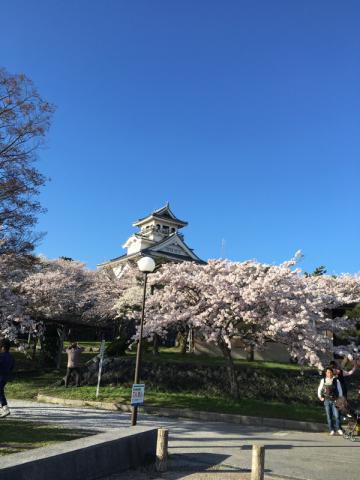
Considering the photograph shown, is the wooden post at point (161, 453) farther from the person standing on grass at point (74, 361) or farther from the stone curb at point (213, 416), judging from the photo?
the person standing on grass at point (74, 361)

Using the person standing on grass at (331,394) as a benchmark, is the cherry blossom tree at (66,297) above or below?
above

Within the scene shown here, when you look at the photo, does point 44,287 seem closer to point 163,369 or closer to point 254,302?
point 163,369

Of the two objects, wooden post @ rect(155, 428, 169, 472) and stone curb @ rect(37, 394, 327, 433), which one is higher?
wooden post @ rect(155, 428, 169, 472)

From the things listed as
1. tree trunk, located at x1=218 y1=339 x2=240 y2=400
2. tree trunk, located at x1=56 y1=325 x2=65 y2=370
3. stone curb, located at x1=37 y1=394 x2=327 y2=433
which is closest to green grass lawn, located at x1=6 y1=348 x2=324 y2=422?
tree trunk, located at x1=218 y1=339 x2=240 y2=400

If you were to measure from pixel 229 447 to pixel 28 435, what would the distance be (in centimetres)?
405

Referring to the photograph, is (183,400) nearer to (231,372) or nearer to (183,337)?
(231,372)

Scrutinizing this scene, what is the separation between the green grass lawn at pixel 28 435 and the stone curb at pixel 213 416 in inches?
186

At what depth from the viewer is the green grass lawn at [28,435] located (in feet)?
23.4

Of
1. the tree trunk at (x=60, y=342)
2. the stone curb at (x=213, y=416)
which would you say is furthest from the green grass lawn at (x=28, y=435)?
the tree trunk at (x=60, y=342)

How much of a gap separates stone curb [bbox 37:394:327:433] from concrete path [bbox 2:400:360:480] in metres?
0.62

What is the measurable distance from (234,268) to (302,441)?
7740mm

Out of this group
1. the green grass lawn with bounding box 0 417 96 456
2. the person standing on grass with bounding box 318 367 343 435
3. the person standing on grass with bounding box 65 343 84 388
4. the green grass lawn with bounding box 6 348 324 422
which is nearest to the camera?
the green grass lawn with bounding box 0 417 96 456

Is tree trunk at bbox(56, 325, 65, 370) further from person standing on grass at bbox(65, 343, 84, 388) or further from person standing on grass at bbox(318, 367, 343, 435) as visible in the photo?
person standing on grass at bbox(318, 367, 343, 435)

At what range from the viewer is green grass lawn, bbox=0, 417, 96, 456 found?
23.4ft
